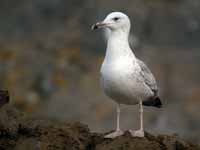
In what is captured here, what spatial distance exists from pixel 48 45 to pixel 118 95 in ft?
39.3

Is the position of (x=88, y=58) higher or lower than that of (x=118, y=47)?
higher

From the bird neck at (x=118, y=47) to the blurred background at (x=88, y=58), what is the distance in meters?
6.91

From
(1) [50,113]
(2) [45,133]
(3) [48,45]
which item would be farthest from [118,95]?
(3) [48,45]

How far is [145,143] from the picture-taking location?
31.7 ft

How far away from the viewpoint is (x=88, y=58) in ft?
70.4

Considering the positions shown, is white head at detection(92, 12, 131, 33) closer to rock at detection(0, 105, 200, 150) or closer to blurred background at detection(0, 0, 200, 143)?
rock at detection(0, 105, 200, 150)

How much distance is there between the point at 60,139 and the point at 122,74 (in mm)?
1183

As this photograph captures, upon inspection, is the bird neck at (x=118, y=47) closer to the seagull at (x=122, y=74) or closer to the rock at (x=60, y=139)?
the seagull at (x=122, y=74)

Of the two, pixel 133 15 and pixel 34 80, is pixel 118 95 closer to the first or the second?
pixel 34 80

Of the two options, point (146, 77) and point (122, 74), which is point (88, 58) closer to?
point (146, 77)

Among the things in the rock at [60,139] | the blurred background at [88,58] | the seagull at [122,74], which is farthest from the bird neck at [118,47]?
the blurred background at [88,58]

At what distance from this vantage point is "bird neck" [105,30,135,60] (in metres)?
10.4

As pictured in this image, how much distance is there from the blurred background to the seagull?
6.92m

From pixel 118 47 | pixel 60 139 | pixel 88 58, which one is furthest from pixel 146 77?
pixel 88 58
